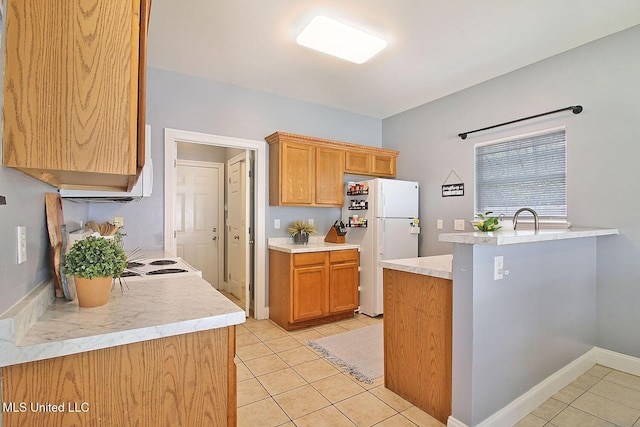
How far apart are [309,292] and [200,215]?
2.55m

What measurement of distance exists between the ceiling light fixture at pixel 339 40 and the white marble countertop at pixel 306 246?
6.42 ft

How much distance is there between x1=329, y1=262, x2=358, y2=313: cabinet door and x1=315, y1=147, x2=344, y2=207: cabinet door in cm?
83

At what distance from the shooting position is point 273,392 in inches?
88.4

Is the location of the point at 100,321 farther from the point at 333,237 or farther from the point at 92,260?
the point at 333,237

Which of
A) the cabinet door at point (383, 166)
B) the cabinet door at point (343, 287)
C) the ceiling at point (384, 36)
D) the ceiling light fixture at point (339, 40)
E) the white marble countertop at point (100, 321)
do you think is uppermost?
the ceiling at point (384, 36)

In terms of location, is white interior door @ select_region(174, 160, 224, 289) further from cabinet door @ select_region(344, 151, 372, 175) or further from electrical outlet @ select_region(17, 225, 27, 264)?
electrical outlet @ select_region(17, 225, 27, 264)

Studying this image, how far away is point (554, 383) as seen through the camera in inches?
87.4

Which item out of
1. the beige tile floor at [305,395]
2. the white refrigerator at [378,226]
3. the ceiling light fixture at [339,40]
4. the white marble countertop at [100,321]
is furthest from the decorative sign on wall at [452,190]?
the white marble countertop at [100,321]

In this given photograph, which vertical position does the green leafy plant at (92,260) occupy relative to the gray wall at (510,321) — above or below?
above

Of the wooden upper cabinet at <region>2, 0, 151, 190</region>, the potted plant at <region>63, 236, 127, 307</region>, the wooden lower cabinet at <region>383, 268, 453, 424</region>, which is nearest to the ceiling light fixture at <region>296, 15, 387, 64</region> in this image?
the wooden upper cabinet at <region>2, 0, 151, 190</region>

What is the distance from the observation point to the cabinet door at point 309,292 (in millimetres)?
3453

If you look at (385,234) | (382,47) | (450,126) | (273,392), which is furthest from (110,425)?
(450,126)

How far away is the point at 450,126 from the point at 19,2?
3.94 meters

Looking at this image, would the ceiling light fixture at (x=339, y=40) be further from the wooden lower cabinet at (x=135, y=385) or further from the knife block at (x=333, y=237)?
→ the wooden lower cabinet at (x=135, y=385)
